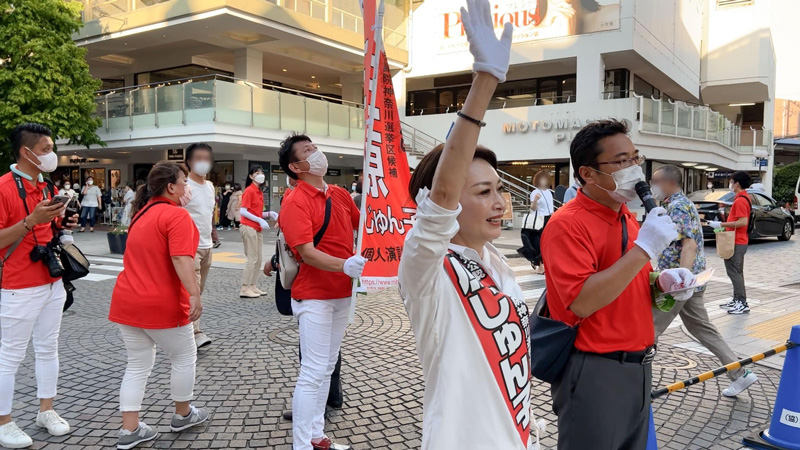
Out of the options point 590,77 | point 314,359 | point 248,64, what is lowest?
point 314,359

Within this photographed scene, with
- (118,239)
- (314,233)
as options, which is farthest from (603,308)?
(118,239)

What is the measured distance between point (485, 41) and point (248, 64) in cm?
2200

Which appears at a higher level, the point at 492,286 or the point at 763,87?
the point at 763,87

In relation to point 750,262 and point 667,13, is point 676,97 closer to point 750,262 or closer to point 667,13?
point 667,13

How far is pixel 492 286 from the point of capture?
186cm

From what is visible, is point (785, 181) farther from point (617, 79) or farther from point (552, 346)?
point (552, 346)

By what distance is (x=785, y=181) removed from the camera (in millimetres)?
39344

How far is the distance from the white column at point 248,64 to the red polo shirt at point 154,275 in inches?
762

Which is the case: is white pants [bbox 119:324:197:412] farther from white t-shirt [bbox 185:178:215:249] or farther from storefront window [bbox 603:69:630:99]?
storefront window [bbox 603:69:630:99]

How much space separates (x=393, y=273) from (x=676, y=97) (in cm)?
3447

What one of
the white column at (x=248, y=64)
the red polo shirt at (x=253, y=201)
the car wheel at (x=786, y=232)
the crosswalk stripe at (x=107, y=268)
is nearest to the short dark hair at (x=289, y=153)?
the red polo shirt at (x=253, y=201)

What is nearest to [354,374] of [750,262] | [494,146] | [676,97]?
[750,262]

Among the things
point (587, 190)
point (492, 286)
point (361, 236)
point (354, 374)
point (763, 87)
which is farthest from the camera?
point (763, 87)

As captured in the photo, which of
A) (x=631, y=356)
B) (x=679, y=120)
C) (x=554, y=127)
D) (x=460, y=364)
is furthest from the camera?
(x=679, y=120)
